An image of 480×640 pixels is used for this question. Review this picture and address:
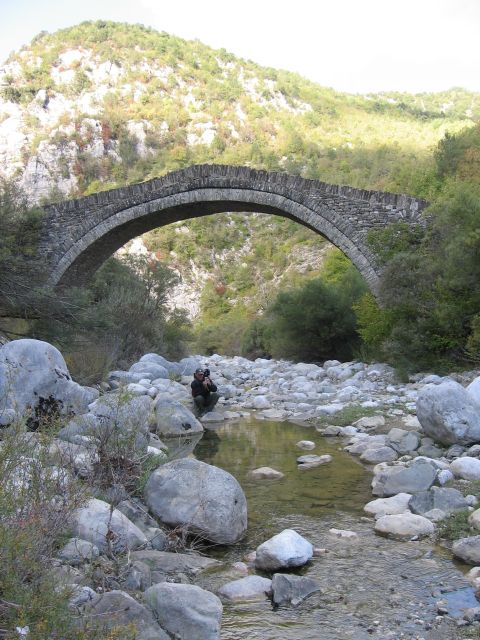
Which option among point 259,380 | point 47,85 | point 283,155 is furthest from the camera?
point 47,85

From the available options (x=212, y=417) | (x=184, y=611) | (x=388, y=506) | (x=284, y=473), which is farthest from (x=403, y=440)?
(x=184, y=611)

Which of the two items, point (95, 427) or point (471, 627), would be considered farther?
point (95, 427)

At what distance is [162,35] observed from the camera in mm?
75125

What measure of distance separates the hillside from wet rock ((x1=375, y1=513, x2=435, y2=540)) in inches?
1227

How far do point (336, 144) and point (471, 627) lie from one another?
51310 mm

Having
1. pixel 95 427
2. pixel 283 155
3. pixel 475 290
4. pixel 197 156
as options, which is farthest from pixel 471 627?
pixel 197 156

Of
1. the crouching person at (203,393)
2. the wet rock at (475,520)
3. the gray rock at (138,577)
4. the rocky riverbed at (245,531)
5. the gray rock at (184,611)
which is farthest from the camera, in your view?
the crouching person at (203,393)

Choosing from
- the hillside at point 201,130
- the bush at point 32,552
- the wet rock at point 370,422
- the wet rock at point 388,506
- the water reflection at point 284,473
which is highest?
the hillside at point 201,130

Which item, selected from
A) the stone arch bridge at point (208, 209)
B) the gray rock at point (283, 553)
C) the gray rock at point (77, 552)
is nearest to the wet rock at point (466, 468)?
the gray rock at point (283, 553)

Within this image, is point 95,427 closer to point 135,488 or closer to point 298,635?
point 135,488

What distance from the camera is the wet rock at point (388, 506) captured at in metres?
4.57

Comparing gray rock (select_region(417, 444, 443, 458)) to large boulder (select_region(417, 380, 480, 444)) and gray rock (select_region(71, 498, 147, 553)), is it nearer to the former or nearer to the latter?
large boulder (select_region(417, 380, 480, 444))

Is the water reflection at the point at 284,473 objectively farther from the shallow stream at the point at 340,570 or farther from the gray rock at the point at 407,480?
the gray rock at the point at 407,480

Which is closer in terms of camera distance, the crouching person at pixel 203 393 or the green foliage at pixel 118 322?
the crouching person at pixel 203 393
